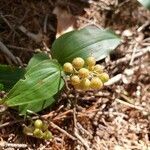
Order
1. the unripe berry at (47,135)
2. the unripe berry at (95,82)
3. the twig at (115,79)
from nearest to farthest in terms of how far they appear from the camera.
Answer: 1. the unripe berry at (95,82)
2. the unripe berry at (47,135)
3. the twig at (115,79)

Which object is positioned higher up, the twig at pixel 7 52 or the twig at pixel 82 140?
the twig at pixel 7 52

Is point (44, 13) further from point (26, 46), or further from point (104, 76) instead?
point (104, 76)

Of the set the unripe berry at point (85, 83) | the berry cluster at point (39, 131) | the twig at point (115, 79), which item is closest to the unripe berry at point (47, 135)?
the berry cluster at point (39, 131)

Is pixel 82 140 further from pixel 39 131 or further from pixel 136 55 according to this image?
pixel 136 55

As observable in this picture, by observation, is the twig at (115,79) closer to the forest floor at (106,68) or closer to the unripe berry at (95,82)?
the forest floor at (106,68)

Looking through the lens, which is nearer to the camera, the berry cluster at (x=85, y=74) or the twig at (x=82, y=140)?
the berry cluster at (x=85, y=74)

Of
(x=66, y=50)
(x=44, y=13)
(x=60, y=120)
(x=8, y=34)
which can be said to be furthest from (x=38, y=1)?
(x=60, y=120)
